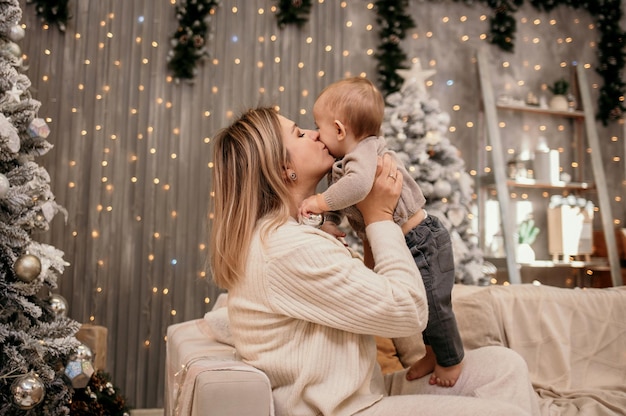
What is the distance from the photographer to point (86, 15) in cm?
468

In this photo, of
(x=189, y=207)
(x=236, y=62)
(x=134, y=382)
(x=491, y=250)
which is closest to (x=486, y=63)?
(x=491, y=250)

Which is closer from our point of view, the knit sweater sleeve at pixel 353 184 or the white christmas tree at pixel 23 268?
the knit sweater sleeve at pixel 353 184

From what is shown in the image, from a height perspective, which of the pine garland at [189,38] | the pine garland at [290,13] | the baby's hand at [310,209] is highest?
the pine garland at [290,13]

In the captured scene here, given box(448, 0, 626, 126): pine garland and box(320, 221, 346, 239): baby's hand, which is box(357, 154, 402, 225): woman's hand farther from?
box(448, 0, 626, 126): pine garland

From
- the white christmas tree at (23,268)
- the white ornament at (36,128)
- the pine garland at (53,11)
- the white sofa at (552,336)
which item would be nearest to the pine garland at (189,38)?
the pine garland at (53,11)

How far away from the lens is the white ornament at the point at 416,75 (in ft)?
16.1

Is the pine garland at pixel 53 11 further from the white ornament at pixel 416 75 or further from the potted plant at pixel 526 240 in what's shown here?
the potted plant at pixel 526 240

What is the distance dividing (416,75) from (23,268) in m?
3.43

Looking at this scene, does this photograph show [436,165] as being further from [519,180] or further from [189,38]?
[189,38]

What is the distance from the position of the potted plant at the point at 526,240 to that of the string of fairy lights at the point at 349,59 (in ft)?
2.04

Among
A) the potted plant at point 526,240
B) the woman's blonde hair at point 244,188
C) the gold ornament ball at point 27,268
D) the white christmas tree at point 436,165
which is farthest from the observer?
the potted plant at point 526,240

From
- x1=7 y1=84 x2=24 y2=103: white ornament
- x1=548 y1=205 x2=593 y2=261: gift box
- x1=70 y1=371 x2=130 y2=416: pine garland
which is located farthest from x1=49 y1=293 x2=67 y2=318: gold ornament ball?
x1=548 y1=205 x2=593 y2=261: gift box

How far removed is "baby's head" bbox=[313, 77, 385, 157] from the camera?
6.18 ft

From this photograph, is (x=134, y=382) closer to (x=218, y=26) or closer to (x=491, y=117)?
(x=218, y=26)
